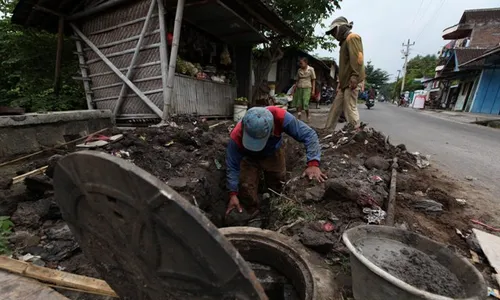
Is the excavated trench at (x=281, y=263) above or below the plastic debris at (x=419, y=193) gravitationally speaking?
below

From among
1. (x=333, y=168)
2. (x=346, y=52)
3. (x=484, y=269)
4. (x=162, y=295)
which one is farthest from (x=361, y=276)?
(x=346, y=52)

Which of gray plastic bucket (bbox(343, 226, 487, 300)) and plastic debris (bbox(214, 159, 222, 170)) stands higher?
gray plastic bucket (bbox(343, 226, 487, 300))

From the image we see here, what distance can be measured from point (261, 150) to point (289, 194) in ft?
2.22

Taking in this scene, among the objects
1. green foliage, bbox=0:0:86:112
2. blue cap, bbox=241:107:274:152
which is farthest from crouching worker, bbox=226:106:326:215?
green foliage, bbox=0:0:86:112

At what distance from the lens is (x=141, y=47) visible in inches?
221

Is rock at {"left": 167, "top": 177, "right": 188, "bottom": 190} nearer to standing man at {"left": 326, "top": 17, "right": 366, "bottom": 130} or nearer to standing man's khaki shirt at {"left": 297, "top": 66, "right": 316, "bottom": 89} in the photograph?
standing man at {"left": 326, "top": 17, "right": 366, "bottom": 130}

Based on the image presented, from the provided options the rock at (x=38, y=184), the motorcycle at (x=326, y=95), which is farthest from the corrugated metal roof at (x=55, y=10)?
the motorcycle at (x=326, y=95)

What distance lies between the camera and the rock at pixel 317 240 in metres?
1.92

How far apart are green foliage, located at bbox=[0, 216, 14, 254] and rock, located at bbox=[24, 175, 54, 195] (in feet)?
1.45

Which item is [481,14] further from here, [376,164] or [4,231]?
[4,231]

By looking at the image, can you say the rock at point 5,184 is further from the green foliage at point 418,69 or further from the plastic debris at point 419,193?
the green foliage at point 418,69

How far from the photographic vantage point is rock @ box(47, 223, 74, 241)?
2.14 metres

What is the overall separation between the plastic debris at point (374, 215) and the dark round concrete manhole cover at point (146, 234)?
5.81 feet

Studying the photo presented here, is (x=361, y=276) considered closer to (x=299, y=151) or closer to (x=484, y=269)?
(x=484, y=269)
